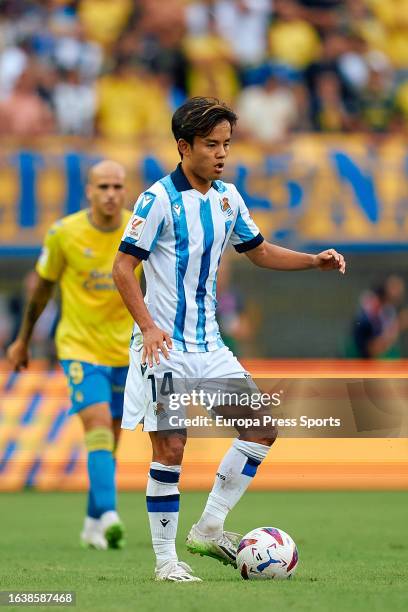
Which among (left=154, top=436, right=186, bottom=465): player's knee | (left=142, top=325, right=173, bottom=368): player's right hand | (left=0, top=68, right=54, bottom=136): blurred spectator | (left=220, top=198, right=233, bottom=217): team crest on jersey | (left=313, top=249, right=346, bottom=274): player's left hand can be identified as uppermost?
(left=0, top=68, right=54, bottom=136): blurred spectator

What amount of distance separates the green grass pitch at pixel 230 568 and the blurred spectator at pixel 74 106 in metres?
5.88

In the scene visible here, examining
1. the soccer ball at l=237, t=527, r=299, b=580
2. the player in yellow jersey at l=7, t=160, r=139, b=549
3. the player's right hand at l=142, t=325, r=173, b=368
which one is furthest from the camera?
the player in yellow jersey at l=7, t=160, r=139, b=549

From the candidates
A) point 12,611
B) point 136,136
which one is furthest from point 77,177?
point 12,611

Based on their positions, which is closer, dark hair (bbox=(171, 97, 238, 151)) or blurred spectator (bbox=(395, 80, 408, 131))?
dark hair (bbox=(171, 97, 238, 151))

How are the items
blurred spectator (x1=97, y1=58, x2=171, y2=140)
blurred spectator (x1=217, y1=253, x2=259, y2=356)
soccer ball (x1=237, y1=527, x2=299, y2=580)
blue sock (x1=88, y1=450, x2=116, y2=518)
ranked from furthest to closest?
blurred spectator (x1=97, y1=58, x2=171, y2=140) < blurred spectator (x1=217, y1=253, x2=259, y2=356) < blue sock (x1=88, y1=450, x2=116, y2=518) < soccer ball (x1=237, y1=527, x2=299, y2=580)

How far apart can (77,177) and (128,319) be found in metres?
7.16

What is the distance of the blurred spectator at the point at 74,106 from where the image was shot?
17.2 m

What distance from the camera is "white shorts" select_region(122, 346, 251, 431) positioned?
621 cm

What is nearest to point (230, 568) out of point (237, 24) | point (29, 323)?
point (29, 323)

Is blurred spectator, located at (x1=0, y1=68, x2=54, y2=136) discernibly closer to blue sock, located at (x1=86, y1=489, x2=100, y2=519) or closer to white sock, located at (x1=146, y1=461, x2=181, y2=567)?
blue sock, located at (x1=86, y1=489, x2=100, y2=519)

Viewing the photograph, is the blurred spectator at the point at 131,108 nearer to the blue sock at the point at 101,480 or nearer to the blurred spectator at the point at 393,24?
the blurred spectator at the point at 393,24

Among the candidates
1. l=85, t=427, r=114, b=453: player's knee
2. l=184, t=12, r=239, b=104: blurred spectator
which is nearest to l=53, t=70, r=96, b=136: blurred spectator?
l=184, t=12, r=239, b=104: blurred spectator

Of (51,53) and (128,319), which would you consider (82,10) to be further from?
(128,319)

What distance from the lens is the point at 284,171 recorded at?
1636cm
